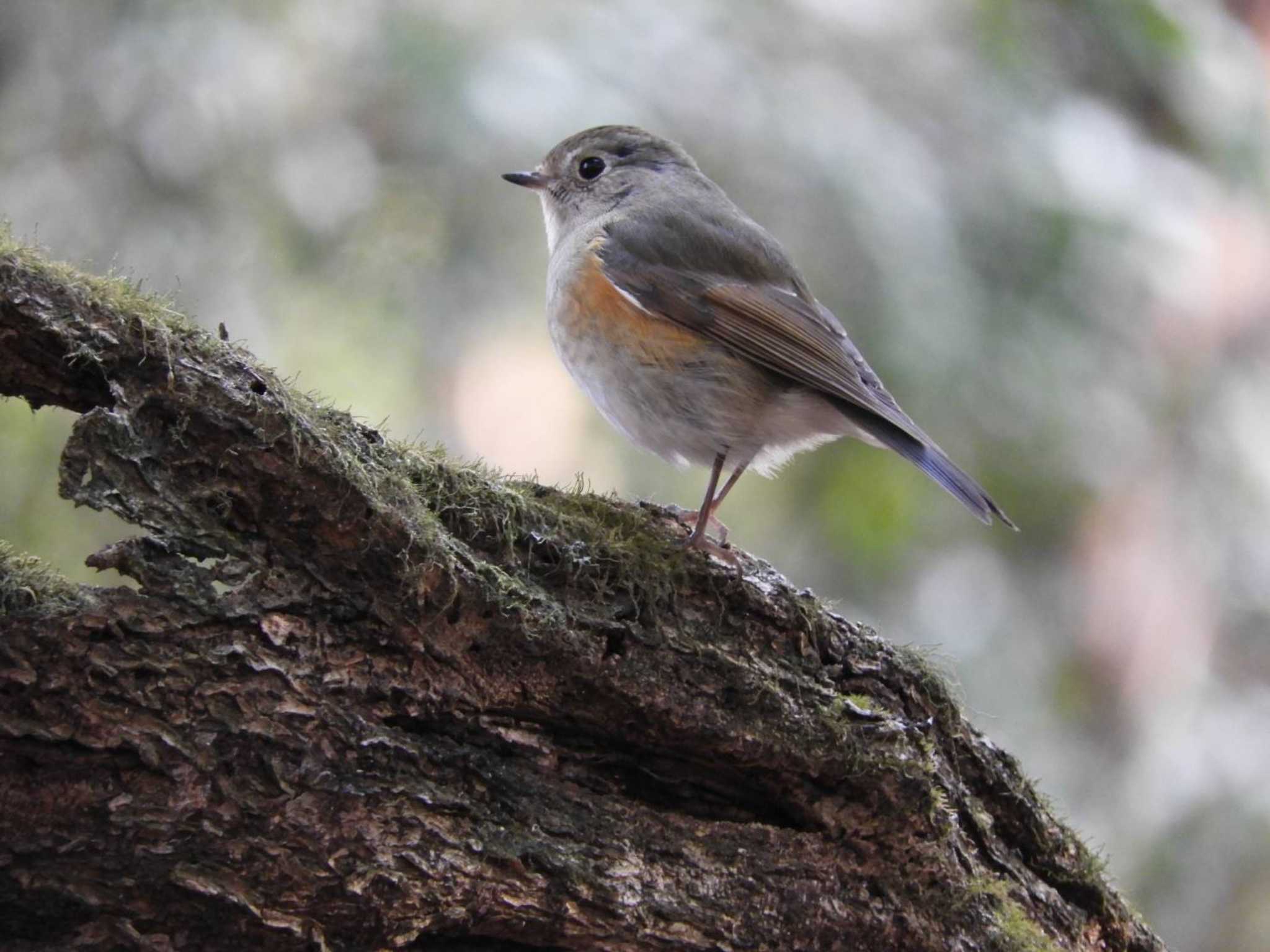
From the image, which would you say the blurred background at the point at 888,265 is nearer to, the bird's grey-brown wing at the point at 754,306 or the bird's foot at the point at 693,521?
the bird's grey-brown wing at the point at 754,306

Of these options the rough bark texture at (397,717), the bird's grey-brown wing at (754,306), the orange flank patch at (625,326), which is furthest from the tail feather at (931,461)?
the rough bark texture at (397,717)

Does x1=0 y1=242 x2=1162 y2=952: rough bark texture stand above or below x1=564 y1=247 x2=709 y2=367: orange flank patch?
below

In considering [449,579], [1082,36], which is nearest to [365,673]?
[449,579]

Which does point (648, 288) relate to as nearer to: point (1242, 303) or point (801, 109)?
point (801, 109)

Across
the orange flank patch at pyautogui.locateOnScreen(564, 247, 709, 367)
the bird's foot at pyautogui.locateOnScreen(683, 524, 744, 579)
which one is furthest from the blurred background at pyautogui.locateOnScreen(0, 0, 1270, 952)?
the bird's foot at pyautogui.locateOnScreen(683, 524, 744, 579)

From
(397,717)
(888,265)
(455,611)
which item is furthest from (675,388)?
(888,265)

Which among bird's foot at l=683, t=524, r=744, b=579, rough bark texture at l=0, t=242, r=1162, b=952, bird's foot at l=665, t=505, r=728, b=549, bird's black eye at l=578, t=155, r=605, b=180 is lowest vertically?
rough bark texture at l=0, t=242, r=1162, b=952

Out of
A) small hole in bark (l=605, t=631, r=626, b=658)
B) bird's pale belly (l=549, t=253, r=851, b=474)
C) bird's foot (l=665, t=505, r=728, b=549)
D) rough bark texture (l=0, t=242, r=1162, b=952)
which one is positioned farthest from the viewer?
bird's pale belly (l=549, t=253, r=851, b=474)

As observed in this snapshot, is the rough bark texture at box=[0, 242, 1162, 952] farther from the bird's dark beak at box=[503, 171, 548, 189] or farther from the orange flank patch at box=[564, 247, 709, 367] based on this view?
the bird's dark beak at box=[503, 171, 548, 189]
